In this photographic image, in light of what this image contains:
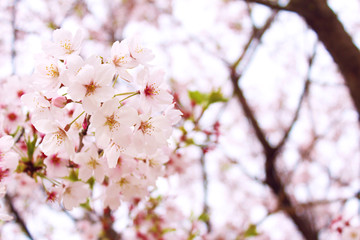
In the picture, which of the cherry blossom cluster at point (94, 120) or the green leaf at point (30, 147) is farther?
the green leaf at point (30, 147)

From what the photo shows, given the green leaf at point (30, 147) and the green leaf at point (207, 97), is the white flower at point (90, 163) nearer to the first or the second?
the green leaf at point (30, 147)

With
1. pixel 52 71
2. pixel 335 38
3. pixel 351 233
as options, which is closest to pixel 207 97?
pixel 52 71

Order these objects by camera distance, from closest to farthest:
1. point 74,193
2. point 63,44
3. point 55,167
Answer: point 63,44
point 55,167
point 74,193

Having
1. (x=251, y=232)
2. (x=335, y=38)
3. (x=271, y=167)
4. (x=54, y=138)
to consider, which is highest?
(x=335, y=38)

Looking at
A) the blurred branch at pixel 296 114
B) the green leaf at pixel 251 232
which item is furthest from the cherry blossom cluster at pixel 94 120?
the blurred branch at pixel 296 114

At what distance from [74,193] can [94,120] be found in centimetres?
58

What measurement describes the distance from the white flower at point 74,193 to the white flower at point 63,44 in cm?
61

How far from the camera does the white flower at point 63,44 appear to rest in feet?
4.15

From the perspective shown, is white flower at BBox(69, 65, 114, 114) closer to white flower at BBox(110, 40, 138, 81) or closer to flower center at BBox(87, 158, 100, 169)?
white flower at BBox(110, 40, 138, 81)

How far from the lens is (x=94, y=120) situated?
3.52 ft

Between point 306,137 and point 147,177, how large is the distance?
9289 millimetres

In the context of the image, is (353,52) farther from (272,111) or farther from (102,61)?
(272,111)

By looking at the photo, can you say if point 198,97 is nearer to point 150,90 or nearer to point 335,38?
point 150,90

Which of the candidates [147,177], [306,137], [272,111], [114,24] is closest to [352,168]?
[306,137]
